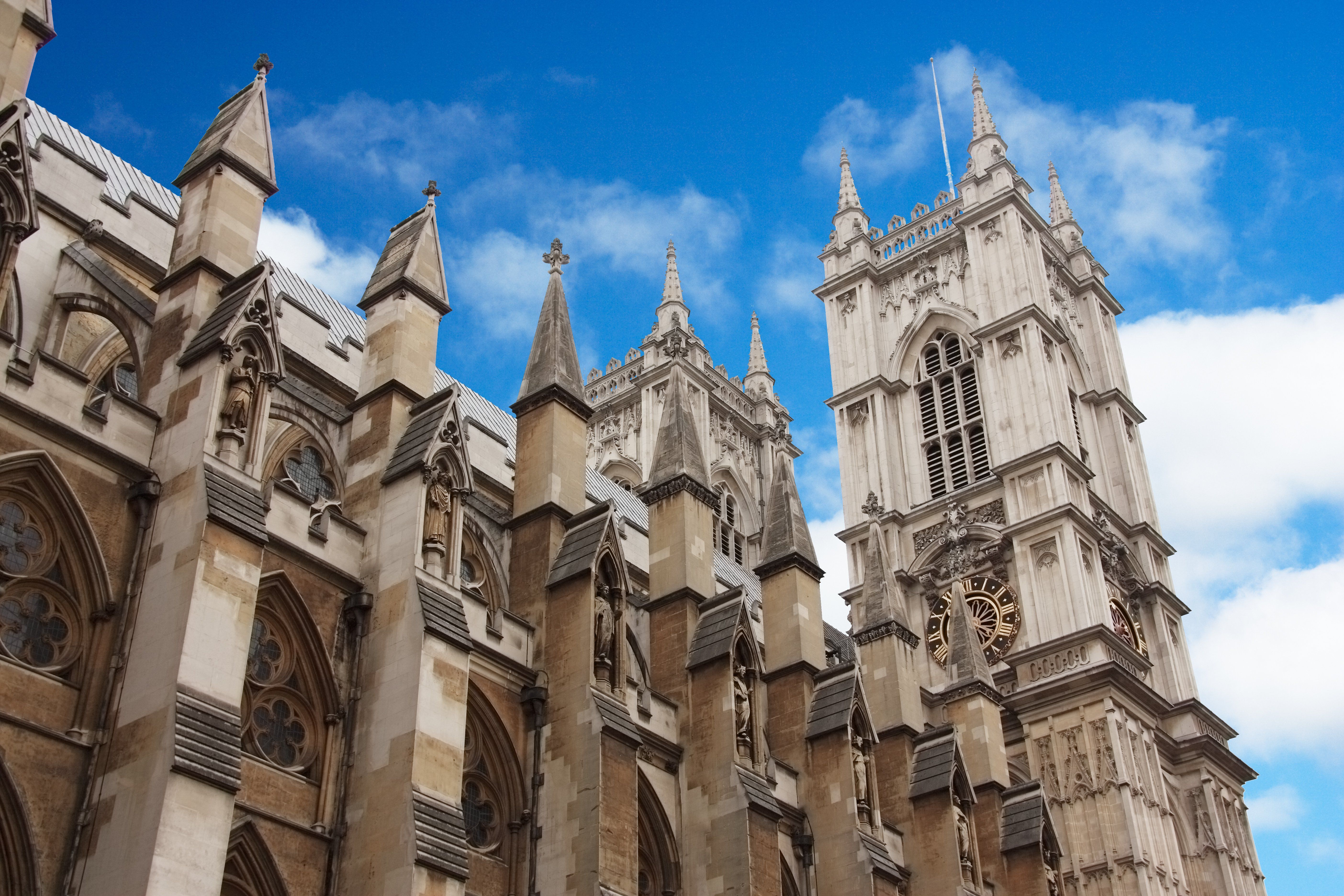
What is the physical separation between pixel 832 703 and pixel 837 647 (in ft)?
35.6

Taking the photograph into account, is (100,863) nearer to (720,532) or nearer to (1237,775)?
(1237,775)

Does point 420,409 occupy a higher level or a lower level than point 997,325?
lower

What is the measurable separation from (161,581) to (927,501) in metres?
28.8

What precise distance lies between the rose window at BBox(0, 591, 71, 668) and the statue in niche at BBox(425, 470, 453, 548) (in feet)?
15.4

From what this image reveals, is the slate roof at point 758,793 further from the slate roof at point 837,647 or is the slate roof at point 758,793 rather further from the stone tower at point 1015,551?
the slate roof at point 837,647

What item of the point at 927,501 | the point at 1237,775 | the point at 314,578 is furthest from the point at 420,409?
the point at 1237,775

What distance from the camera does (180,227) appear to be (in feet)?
61.0

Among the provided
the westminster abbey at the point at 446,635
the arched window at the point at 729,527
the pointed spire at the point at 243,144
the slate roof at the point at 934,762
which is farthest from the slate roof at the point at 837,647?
the pointed spire at the point at 243,144

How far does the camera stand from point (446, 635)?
17.2m

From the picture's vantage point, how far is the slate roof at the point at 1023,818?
29.3 meters

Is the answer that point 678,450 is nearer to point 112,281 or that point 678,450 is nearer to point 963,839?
point 963,839

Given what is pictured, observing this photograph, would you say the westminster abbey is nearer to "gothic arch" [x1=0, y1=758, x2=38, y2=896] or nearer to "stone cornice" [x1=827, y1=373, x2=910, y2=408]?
"gothic arch" [x1=0, y1=758, x2=38, y2=896]

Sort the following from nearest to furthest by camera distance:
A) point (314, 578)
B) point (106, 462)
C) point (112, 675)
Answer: point (112, 675) → point (106, 462) → point (314, 578)

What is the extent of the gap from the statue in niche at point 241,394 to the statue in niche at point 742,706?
948 centimetres
